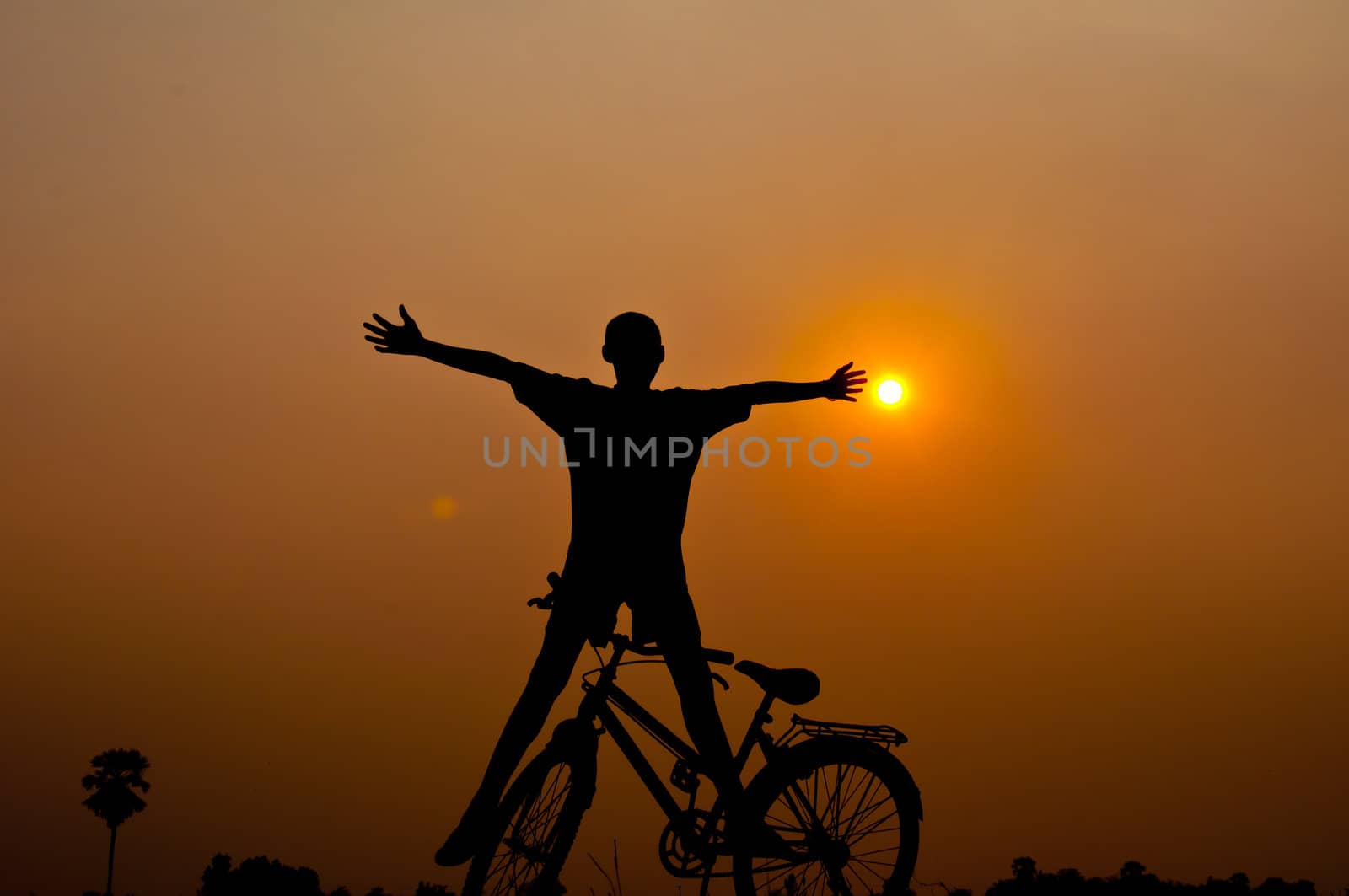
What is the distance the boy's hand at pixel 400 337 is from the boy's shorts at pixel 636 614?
5.02 feet

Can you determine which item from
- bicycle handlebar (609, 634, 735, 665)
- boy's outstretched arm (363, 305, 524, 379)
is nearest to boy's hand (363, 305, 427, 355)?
boy's outstretched arm (363, 305, 524, 379)

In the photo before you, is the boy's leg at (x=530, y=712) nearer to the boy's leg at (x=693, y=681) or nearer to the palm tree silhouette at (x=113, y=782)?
the boy's leg at (x=693, y=681)

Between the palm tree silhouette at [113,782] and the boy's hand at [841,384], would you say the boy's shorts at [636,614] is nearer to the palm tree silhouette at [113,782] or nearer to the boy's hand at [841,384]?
the boy's hand at [841,384]

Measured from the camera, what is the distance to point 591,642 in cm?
701

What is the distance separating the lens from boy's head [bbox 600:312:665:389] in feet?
23.1

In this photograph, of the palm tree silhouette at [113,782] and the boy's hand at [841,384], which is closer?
the boy's hand at [841,384]

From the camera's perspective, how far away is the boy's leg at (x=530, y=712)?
22.0 feet

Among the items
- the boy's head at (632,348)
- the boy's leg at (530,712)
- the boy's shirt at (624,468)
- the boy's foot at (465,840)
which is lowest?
the boy's foot at (465,840)

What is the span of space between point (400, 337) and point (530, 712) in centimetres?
212

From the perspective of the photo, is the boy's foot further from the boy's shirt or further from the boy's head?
the boy's head

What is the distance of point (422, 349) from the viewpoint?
6547 millimetres

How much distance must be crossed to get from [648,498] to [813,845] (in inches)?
87.0

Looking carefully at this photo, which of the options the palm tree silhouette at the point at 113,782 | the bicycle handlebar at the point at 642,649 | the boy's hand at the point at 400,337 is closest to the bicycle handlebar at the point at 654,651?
the bicycle handlebar at the point at 642,649

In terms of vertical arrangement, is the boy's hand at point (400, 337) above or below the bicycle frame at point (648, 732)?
above
